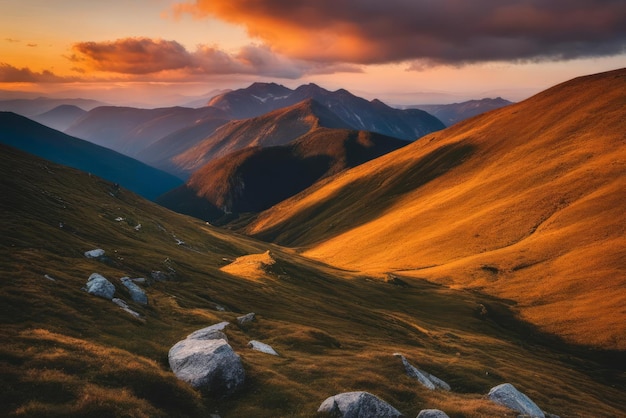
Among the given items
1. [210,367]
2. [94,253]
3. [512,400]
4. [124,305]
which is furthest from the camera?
[94,253]

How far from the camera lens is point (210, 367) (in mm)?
35031

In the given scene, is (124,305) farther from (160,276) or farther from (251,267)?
(251,267)

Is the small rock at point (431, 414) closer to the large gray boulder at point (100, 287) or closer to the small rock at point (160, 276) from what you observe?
the large gray boulder at point (100, 287)

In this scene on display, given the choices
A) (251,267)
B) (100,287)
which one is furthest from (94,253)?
(251,267)

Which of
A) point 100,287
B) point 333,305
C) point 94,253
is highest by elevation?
point 94,253

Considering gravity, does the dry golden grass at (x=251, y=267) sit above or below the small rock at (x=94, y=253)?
below

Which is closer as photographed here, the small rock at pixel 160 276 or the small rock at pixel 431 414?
the small rock at pixel 431 414

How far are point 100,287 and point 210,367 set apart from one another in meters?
21.6

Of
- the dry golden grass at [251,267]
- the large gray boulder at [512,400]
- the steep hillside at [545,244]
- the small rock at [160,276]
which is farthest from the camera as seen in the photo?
the steep hillside at [545,244]

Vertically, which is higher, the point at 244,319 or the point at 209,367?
the point at 209,367

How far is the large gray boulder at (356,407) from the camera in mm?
32125

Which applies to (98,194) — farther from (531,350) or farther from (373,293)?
(531,350)

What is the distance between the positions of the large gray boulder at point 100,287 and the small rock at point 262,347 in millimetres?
17894

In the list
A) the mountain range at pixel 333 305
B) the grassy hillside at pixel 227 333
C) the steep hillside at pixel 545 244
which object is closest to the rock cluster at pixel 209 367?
the mountain range at pixel 333 305
